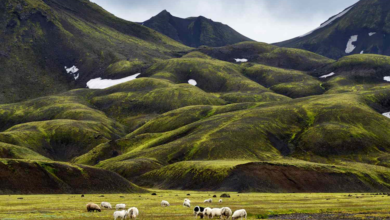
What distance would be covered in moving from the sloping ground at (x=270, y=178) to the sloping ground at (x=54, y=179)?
29.3 meters

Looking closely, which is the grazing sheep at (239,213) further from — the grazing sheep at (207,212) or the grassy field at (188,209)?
the grassy field at (188,209)

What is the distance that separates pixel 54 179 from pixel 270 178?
6120cm

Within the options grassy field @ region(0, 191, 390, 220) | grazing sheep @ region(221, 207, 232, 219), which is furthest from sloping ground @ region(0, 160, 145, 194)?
grazing sheep @ region(221, 207, 232, 219)

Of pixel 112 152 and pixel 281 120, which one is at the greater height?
pixel 281 120

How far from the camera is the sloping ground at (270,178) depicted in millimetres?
120000

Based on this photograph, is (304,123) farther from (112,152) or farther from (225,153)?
(112,152)

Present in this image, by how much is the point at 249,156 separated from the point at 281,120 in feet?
152

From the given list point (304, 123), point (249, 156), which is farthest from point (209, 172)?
point (304, 123)

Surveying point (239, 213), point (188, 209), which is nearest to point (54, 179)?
point (188, 209)

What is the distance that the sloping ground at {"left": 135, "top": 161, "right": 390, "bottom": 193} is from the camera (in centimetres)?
12000

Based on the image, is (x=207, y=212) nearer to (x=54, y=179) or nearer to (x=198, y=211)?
(x=198, y=211)

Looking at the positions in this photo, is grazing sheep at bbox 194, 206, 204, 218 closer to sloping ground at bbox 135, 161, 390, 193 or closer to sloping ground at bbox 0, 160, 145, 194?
sloping ground at bbox 0, 160, 145, 194

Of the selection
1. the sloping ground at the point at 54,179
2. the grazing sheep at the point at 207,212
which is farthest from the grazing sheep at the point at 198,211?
the sloping ground at the point at 54,179

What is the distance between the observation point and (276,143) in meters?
176
